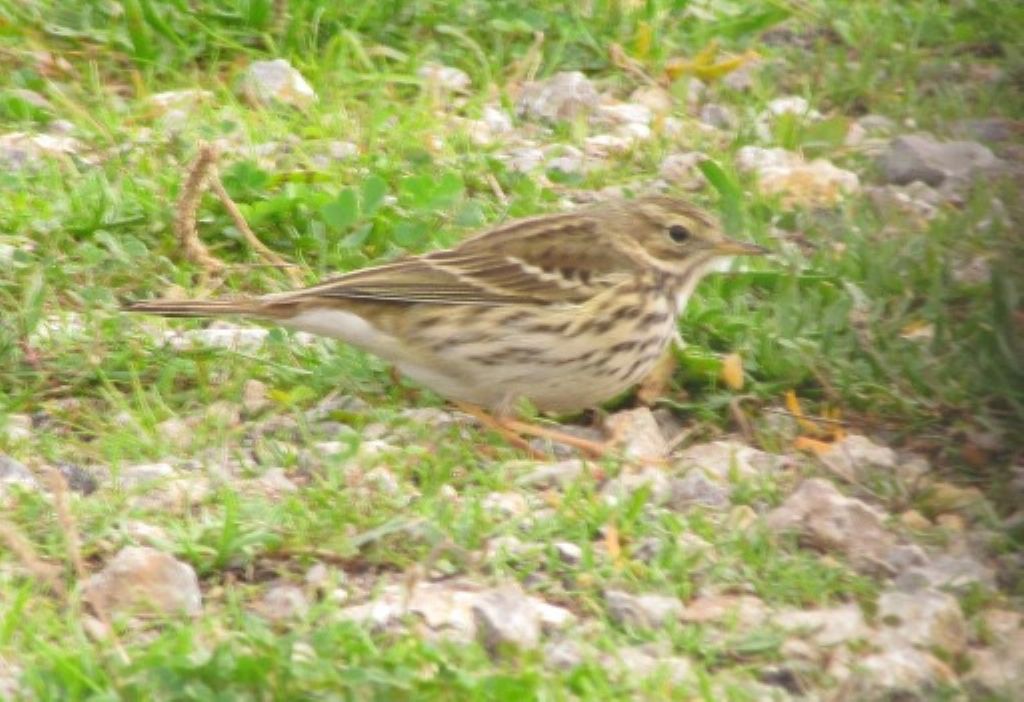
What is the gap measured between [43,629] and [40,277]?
2.46 m

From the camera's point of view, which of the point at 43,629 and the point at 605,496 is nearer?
the point at 43,629

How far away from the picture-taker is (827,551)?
6.46m

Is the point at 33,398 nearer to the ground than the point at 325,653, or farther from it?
nearer to the ground

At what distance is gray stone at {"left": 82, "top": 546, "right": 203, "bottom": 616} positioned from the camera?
5898 millimetres

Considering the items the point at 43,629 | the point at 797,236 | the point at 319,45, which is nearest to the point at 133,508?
the point at 43,629

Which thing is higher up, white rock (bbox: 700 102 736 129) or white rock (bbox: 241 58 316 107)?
white rock (bbox: 700 102 736 129)

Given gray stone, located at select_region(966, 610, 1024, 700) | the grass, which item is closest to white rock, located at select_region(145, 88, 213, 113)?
the grass

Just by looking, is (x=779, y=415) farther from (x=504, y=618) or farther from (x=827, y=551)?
(x=504, y=618)

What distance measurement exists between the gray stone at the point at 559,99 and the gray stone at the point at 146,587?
4.25 metres

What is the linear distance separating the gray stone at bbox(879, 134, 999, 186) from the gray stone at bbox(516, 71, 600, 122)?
133cm

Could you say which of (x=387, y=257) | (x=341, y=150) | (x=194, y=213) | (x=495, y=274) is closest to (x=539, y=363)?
(x=495, y=274)

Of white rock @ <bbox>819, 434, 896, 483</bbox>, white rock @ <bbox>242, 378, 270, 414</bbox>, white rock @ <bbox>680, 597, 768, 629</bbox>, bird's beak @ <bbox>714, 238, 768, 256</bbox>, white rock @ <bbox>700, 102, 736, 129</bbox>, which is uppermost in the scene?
bird's beak @ <bbox>714, 238, 768, 256</bbox>

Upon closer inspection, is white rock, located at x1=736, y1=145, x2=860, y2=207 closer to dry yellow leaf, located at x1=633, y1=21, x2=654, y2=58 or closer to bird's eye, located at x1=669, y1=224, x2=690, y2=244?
dry yellow leaf, located at x1=633, y1=21, x2=654, y2=58

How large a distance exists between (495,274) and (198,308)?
100cm
